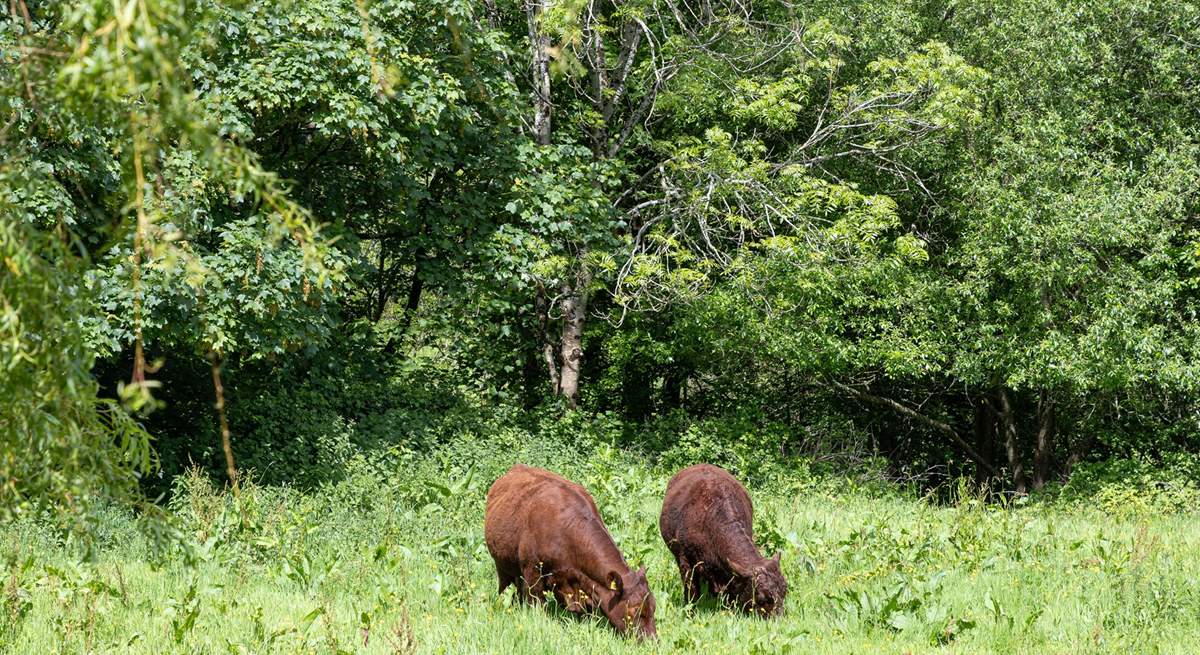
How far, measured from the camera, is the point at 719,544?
330 inches

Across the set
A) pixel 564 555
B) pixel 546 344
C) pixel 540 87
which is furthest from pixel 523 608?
pixel 546 344

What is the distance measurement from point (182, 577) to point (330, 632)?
259 centimetres

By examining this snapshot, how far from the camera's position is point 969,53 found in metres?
17.8

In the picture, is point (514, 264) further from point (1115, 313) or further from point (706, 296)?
point (1115, 313)

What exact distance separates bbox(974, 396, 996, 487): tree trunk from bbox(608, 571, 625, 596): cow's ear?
1464 centimetres

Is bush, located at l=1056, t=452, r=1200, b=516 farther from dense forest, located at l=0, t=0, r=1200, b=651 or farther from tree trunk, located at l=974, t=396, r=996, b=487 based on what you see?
tree trunk, located at l=974, t=396, r=996, b=487

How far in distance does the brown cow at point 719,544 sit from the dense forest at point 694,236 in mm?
3951

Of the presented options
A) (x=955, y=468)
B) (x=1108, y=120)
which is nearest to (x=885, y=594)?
(x=1108, y=120)

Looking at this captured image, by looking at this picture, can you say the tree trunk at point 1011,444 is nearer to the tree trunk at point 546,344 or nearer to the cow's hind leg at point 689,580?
the tree trunk at point 546,344

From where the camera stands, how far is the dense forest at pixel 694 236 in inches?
547

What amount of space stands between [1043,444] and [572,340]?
27.5 feet

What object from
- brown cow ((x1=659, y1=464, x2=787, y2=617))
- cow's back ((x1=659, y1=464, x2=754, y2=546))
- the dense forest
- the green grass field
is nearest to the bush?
the dense forest

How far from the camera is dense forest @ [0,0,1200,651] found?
1391cm

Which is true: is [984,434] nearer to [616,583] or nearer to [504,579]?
[504,579]
